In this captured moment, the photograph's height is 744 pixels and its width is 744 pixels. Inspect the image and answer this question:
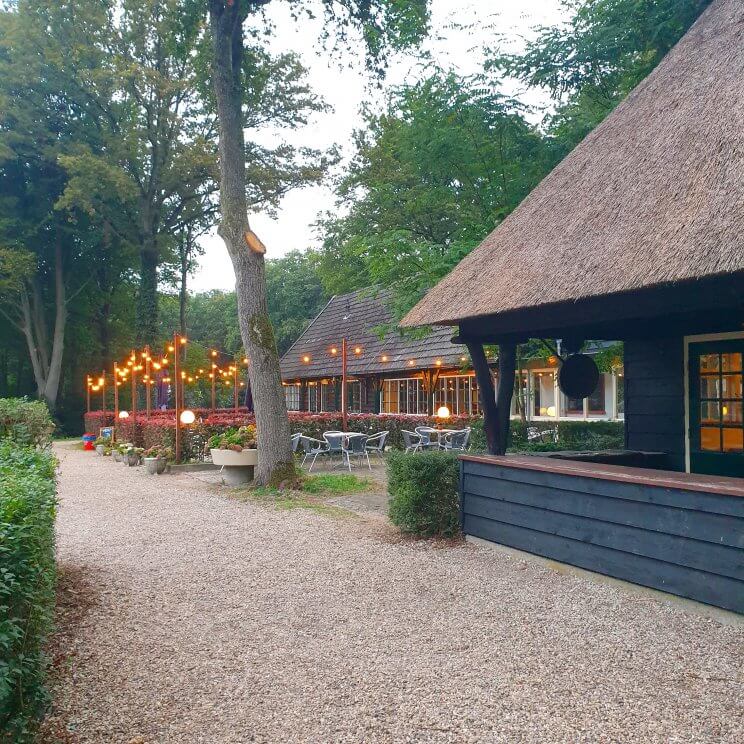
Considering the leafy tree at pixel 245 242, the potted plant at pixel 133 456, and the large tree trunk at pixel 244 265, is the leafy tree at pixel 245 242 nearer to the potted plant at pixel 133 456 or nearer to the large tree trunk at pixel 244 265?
the large tree trunk at pixel 244 265

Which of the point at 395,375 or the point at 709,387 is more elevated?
the point at 395,375

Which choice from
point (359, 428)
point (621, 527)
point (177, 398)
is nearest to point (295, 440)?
point (177, 398)

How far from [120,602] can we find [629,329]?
617 centimetres

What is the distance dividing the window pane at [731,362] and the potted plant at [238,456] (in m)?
7.56

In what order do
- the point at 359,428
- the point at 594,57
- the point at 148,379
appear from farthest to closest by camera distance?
1. the point at 359,428
2. the point at 148,379
3. the point at 594,57

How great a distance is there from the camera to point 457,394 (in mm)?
19984

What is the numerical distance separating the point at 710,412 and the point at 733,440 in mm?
428

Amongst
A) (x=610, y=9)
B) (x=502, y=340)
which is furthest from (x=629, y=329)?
(x=610, y=9)

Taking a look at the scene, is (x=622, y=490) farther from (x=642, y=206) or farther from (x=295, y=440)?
(x=295, y=440)

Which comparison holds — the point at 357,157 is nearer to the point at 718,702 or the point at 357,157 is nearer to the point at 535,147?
the point at 535,147

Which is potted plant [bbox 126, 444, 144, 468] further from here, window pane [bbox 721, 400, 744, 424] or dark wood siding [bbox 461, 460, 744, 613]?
window pane [bbox 721, 400, 744, 424]

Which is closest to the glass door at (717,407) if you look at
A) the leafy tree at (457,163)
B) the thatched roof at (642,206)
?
the thatched roof at (642,206)

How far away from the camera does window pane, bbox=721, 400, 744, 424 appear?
6.91m

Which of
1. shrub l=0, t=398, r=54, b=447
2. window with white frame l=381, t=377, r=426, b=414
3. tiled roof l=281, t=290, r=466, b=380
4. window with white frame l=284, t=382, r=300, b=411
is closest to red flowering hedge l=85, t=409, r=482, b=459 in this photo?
tiled roof l=281, t=290, r=466, b=380
